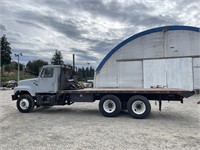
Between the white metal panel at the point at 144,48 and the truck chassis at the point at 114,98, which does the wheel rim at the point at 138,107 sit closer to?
the truck chassis at the point at 114,98

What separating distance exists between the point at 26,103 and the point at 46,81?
5.10ft

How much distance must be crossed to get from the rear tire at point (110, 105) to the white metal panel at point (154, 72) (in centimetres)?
1211

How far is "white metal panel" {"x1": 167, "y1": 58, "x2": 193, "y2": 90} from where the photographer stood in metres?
18.2

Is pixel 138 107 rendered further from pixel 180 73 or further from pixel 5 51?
pixel 5 51

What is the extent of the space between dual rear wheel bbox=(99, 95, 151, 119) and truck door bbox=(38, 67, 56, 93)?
280cm

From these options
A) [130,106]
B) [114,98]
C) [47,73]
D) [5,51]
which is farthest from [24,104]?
[5,51]

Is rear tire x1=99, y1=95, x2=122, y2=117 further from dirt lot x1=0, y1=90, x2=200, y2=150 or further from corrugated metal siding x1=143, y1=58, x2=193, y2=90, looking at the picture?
corrugated metal siding x1=143, y1=58, x2=193, y2=90

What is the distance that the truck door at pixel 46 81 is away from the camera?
9.65 meters

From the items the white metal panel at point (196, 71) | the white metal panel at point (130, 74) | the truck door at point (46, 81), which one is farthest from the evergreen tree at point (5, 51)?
the white metal panel at point (196, 71)

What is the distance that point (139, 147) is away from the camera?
4.76m

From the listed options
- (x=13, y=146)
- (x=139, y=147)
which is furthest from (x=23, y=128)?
(x=139, y=147)

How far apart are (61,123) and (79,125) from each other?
82 centimetres

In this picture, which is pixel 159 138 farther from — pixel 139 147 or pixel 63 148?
pixel 63 148

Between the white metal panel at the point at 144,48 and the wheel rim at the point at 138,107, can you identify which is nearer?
the wheel rim at the point at 138,107
